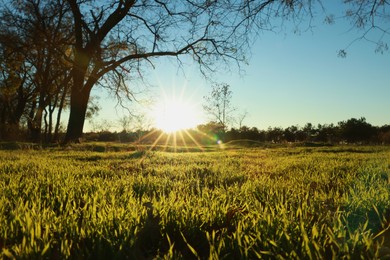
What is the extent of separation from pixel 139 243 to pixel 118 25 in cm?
1995

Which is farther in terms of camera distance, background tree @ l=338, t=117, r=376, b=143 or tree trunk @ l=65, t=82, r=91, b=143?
background tree @ l=338, t=117, r=376, b=143

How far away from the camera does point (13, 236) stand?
5.63 ft

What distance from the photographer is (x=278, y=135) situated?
1912 inches

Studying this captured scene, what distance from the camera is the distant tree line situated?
41000mm

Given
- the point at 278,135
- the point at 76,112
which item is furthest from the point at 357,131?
the point at 76,112

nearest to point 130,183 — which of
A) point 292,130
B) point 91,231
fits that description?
point 91,231

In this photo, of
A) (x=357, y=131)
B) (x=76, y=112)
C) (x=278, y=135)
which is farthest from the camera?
(x=278, y=135)

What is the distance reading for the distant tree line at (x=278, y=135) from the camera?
41.0 m

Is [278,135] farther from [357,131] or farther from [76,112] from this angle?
[76,112]

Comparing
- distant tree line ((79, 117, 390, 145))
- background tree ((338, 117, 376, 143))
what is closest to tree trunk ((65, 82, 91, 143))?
distant tree line ((79, 117, 390, 145))

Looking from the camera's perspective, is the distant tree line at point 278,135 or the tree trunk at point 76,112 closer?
the tree trunk at point 76,112

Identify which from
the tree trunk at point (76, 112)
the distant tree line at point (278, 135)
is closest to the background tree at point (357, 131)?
the distant tree line at point (278, 135)

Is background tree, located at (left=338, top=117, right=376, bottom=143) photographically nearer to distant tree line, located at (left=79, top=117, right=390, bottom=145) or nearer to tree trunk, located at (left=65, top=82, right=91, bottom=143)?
distant tree line, located at (left=79, top=117, right=390, bottom=145)

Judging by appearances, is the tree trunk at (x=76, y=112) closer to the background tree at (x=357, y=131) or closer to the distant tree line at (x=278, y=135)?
the distant tree line at (x=278, y=135)
